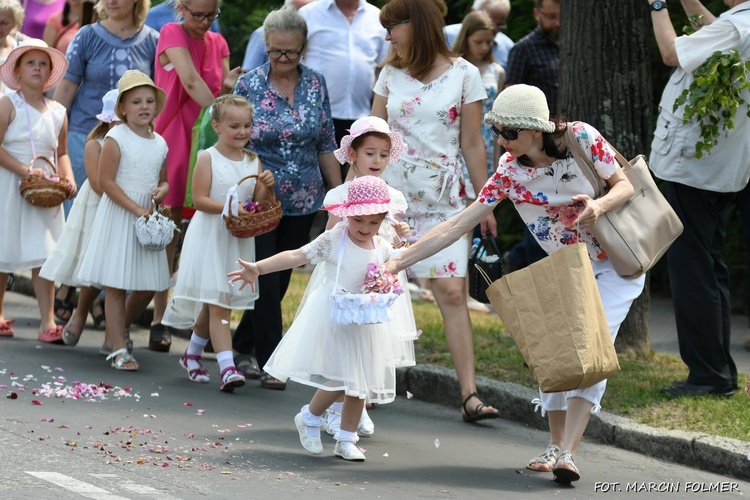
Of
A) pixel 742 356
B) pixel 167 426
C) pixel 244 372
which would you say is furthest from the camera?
pixel 742 356

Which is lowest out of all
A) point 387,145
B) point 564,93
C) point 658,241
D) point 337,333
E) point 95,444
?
point 95,444

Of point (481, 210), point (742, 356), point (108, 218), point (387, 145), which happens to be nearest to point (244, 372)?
point (108, 218)

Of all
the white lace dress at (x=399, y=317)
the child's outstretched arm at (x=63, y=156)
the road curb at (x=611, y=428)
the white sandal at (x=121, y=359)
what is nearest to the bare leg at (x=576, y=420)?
the road curb at (x=611, y=428)

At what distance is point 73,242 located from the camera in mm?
9125

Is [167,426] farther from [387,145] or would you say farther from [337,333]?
[387,145]

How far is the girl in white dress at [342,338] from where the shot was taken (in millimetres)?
6520

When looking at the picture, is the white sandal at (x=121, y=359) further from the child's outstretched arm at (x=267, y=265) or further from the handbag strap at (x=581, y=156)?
the handbag strap at (x=581, y=156)

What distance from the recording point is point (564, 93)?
9.21m

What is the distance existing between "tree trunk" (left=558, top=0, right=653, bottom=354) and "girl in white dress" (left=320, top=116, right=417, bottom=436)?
6.62 ft

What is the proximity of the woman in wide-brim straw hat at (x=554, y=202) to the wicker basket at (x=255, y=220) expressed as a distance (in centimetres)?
172

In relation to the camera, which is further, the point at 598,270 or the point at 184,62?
the point at 184,62

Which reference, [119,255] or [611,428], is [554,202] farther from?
[119,255]

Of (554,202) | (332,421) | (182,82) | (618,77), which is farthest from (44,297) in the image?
(554,202)

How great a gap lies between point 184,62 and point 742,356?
449 centimetres
